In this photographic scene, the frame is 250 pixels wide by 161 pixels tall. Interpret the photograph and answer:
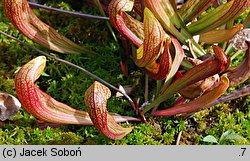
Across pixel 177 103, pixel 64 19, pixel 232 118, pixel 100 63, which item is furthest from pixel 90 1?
pixel 232 118

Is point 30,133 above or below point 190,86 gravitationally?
below

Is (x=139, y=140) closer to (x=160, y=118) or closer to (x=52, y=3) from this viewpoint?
(x=160, y=118)

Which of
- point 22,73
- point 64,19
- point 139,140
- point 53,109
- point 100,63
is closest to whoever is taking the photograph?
point 22,73

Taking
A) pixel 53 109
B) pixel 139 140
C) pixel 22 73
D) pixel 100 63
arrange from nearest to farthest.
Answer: pixel 22 73 → pixel 53 109 → pixel 139 140 → pixel 100 63

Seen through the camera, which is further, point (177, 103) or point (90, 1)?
point (90, 1)

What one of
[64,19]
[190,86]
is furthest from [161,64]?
[64,19]

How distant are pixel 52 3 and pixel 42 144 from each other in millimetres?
944

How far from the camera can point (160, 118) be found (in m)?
2.03

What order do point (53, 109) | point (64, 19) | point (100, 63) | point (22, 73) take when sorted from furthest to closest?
point (64, 19) → point (100, 63) → point (53, 109) → point (22, 73)

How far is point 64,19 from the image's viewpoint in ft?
7.98

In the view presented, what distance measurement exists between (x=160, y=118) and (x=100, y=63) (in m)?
0.43

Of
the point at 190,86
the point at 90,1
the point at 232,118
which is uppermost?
the point at 90,1

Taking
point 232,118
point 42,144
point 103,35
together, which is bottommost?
point 42,144

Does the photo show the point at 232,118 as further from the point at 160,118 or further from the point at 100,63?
the point at 100,63
